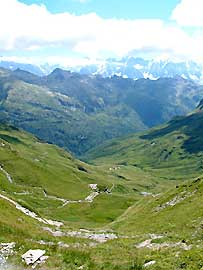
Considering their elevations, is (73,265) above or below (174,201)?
above

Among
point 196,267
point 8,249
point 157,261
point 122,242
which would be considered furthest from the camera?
point 122,242

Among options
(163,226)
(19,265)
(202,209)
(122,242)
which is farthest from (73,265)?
(202,209)

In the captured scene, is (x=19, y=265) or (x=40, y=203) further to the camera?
(x=40, y=203)

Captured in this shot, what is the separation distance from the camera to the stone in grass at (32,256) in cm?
3422

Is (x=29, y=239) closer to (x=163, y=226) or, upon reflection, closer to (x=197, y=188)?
(x=163, y=226)

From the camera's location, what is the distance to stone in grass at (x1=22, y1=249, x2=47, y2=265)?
1347 inches

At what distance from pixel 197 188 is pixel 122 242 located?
129 feet

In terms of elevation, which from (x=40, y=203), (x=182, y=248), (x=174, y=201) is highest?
(x=182, y=248)

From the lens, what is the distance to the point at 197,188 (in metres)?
85.6

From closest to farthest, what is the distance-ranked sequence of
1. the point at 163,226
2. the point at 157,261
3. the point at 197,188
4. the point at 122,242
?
the point at 157,261 < the point at 122,242 < the point at 163,226 < the point at 197,188

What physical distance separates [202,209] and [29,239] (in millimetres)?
31927

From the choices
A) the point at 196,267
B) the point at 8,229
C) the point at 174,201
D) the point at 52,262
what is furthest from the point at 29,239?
the point at 174,201

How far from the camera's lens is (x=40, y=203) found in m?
188

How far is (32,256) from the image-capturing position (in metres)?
35.1
